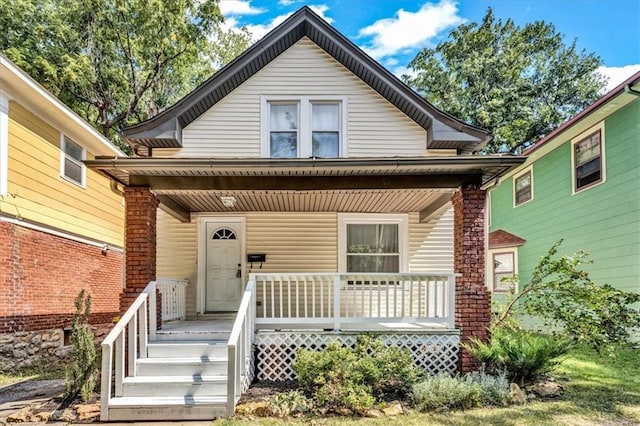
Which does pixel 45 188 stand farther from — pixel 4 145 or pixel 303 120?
pixel 303 120

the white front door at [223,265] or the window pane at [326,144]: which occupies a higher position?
the window pane at [326,144]

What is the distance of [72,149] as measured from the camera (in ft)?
33.5

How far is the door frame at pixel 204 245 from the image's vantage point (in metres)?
9.02

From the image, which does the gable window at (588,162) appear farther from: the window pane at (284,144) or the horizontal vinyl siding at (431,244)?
the window pane at (284,144)

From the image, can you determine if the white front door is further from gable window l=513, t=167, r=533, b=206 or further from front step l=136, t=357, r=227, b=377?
gable window l=513, t=167, r=533, b=206

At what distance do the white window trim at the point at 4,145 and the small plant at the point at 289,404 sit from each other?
256 inches

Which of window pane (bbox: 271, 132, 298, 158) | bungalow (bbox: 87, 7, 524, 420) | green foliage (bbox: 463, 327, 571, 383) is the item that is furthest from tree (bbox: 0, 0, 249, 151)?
green foliage (bbox: 463, 327, 571, 383)

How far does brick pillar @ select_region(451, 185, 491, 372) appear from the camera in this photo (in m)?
6.42

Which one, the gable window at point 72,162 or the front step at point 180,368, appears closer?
the front step at point 180,368

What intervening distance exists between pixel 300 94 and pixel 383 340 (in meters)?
5.44

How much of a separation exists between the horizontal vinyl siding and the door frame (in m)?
3.76

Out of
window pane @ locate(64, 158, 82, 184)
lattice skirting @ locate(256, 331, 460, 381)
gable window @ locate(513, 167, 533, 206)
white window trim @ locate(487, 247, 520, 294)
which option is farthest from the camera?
white window trim @ locate(487, 247, 520, 294)

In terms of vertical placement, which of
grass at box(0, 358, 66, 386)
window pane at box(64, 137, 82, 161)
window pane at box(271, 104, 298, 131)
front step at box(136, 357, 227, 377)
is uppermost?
window pane at box(271, 104, 298, 131)

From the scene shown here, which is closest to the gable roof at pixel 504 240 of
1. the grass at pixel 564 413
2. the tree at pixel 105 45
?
the grass at pixel 564 413
